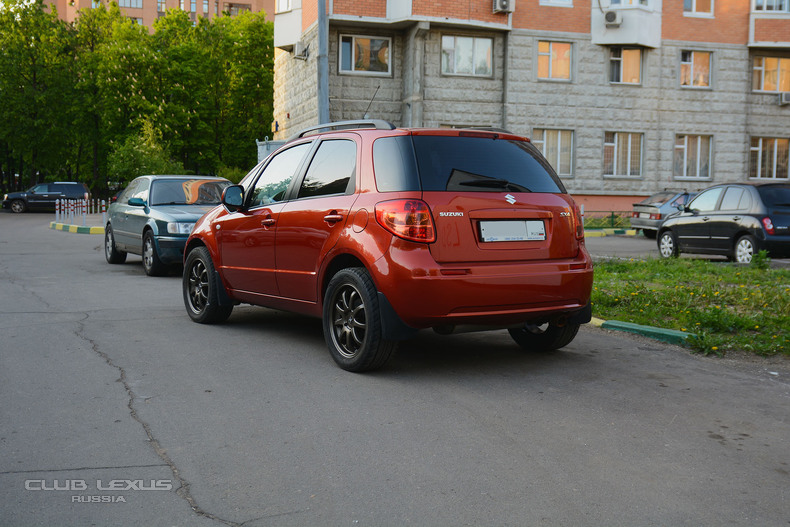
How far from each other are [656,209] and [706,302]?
16672mm

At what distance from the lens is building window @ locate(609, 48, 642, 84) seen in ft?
105

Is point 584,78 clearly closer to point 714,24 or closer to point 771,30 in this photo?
point 714,24

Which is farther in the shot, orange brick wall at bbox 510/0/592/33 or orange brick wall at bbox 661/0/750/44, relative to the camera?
orange brick wall at bbox 661/0/750/44

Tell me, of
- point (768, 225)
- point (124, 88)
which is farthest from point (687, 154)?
point (124, 88)

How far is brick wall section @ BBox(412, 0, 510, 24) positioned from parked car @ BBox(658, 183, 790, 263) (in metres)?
14.2

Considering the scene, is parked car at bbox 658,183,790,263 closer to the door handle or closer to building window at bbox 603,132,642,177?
the door handle

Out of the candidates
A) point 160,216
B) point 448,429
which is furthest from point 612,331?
point 160,216

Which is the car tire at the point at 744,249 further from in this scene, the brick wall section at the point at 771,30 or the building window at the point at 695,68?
the brick wall section at the point at 771,30

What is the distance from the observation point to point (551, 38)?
3123 cm

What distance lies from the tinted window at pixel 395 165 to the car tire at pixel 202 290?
8.94ft

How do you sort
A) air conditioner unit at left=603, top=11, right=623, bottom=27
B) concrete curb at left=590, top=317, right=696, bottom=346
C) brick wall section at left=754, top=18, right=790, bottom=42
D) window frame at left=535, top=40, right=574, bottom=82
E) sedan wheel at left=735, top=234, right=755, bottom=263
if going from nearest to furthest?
concrete curb at left=590, top=317, right=696, bottom=346, sedan wheel at left=735, top=234, right=755, bottom=263, air conditioner unit at left=603, top=11, right=623, bottom=27, window frame at left=535, top=40, right=574, bottom=82, brick wall section at left=754, top=18, right=790, bottom=42

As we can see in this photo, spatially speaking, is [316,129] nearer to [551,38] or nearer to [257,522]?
[257,522]

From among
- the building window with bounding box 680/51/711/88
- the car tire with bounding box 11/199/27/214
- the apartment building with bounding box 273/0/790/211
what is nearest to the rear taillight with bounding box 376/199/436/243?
the apartment building with bounding box 273/0/790/211

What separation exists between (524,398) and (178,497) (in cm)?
250
